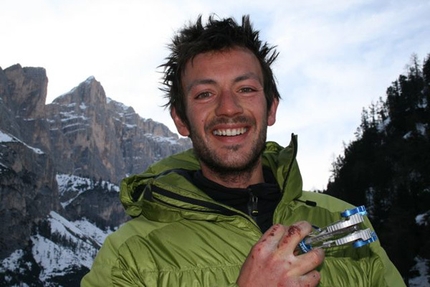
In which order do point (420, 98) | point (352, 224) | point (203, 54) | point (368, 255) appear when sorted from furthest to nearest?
point (420, 98) < point (203, 54) < point (368, 255) < point (352, 224)

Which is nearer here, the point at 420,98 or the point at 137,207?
the point at 137,207

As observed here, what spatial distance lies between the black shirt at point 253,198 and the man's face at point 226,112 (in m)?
0.19

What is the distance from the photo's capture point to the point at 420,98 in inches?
3241

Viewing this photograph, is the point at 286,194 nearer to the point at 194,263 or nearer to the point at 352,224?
the point at 194,263

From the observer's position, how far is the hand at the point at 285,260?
8.11 ft

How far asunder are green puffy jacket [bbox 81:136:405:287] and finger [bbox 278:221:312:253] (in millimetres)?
968

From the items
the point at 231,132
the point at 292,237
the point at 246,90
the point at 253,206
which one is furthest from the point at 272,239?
the point at 246,90

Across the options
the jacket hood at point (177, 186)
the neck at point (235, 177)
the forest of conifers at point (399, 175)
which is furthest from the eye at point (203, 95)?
the forest of conifers at point (399, 175)

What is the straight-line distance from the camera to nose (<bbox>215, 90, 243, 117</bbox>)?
13.1 ft

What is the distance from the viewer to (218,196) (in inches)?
163

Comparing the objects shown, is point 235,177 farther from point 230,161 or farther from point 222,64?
point 222,64

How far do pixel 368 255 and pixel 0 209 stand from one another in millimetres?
216837

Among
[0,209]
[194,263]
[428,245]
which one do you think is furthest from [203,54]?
[0,209]

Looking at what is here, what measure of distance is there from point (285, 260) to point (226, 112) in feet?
5.90
